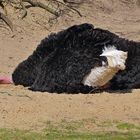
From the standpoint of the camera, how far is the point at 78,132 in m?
7.60

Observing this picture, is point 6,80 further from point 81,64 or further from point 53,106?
point 53,106

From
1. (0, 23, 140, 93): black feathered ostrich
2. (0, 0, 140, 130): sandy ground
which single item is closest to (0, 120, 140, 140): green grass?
(0, 0, 140, 130): sandy ground

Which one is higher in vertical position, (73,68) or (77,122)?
(73,68)

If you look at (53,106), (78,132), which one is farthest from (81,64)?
(78,132)

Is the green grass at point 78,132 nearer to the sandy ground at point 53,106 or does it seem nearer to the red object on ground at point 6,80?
the sandy ground at point 53,106

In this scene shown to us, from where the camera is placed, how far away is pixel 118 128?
25.8 ft

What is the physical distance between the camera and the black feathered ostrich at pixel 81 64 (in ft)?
32.4

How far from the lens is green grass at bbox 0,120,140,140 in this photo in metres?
7.23

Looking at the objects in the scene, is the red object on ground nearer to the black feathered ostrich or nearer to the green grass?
the black feathered ostrich

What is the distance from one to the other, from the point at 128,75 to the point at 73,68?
3.07ft

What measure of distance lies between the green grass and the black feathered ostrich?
183cm

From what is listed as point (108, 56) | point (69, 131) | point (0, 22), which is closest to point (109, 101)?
point (108, 56)

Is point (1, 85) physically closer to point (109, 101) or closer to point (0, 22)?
point (109, 101)

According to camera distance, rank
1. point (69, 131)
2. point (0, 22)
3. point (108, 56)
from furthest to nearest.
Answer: point (0, 22) → point (108, 56) → point (69, 131)
